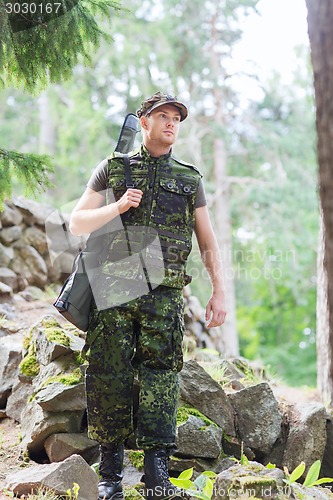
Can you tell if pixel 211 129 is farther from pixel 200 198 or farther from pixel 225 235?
pixel 200 198

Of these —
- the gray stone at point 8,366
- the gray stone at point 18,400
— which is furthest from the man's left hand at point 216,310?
the gray stone at point 8,366

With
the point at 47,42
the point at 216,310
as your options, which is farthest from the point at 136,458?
the point at 47,42

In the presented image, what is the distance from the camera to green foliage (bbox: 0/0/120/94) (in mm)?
4094

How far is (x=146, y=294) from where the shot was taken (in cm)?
355

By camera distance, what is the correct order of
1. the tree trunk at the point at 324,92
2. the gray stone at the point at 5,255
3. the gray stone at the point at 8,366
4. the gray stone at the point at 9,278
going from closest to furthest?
the tree trunk at the point at 324,92 → the gray stone at the point at 8,366 → the gray stone at the point at 9,278 → the gray stone at the point at 5,255

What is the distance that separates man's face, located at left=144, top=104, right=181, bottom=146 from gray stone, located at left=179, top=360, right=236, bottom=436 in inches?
73.4

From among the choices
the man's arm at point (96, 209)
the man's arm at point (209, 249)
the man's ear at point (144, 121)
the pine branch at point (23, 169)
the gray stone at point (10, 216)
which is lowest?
the man's arm at point (209, 249)

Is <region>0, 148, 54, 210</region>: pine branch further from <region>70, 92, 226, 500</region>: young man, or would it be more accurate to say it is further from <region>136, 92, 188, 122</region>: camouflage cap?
<region>136, 92, 188, 122</region>: camouflage cap

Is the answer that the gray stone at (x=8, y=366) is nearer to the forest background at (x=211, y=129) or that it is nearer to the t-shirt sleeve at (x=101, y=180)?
the t-shirt sleeve at (x=101, y=180)

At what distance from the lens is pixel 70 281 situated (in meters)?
3.63

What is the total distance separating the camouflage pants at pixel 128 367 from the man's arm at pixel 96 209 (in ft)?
1.71

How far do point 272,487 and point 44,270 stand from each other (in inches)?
223

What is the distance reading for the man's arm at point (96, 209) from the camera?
3.43 m

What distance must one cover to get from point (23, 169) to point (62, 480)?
2130 millimetres
